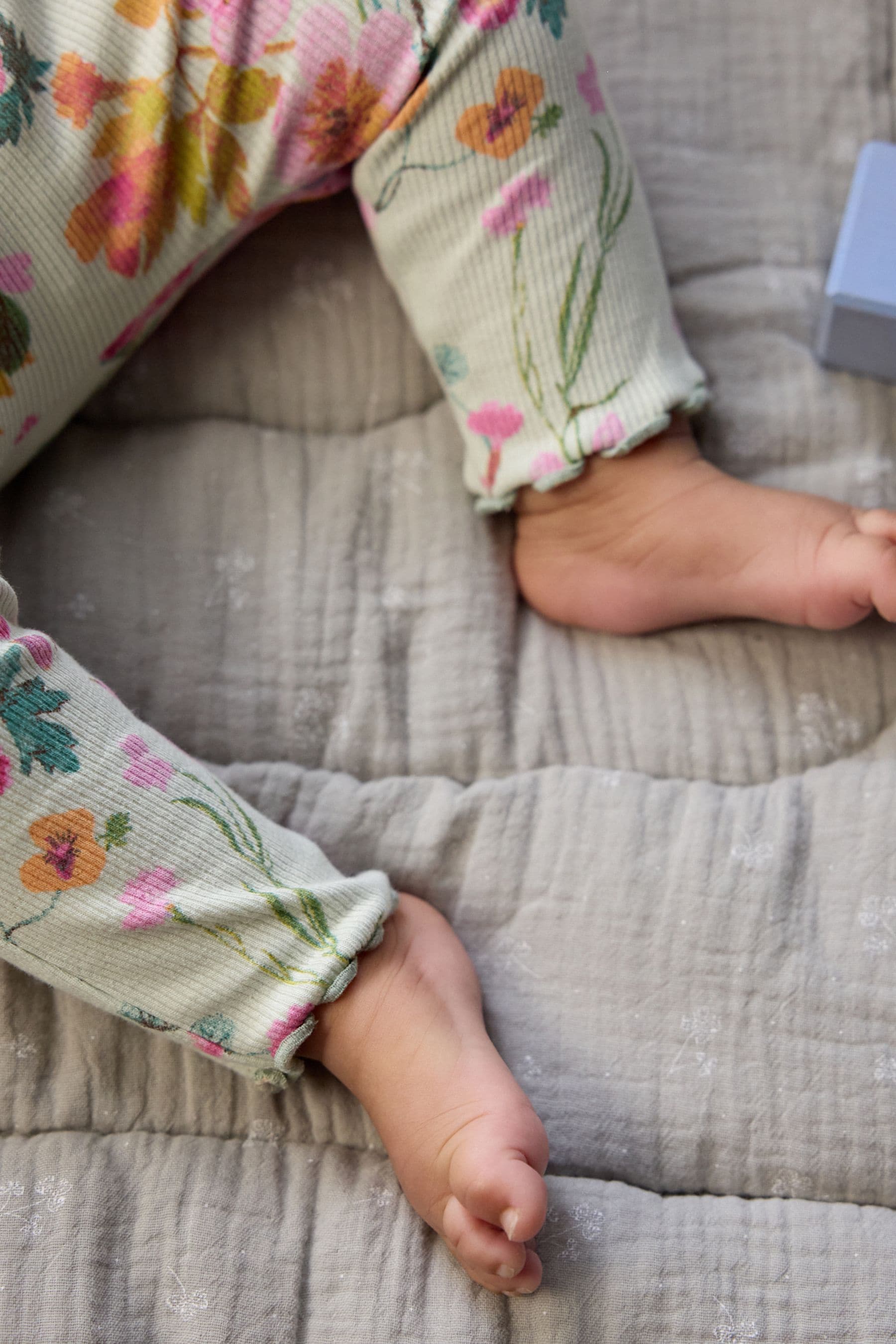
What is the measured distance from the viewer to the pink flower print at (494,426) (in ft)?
2.60

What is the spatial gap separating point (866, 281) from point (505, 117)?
11.5 inches

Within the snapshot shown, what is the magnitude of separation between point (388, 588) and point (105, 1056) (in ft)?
1.23

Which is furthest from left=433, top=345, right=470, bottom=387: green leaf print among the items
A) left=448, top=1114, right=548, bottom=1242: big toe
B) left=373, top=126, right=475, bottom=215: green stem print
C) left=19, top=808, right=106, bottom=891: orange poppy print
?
left=448, top=1114, right=548, bottom=1242: big toe

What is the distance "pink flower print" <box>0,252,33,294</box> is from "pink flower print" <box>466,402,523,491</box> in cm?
31

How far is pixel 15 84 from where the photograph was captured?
0.70 metres

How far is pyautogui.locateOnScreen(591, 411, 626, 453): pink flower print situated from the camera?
0.76 m

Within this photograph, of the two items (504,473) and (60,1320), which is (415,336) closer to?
(504,473)

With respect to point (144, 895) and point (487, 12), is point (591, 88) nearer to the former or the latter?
point (487, 12)

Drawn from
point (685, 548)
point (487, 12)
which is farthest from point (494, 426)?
point (487, 12)

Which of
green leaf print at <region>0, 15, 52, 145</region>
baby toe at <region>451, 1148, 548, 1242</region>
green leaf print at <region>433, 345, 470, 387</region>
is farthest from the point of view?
green leaf print at <region>433, 345, 470, 387</region>

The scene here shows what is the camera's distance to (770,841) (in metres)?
0.73

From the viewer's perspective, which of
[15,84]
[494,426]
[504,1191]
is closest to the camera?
[504,1191]

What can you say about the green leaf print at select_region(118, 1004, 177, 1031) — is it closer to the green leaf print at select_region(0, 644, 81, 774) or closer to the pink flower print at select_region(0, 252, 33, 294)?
the green leaf print at select_region(0, 644, 81, 774)

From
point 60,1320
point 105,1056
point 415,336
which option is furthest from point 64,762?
point 415,336
